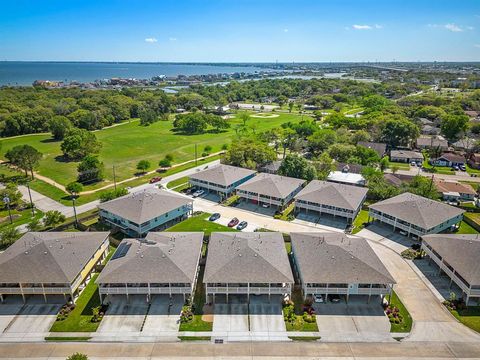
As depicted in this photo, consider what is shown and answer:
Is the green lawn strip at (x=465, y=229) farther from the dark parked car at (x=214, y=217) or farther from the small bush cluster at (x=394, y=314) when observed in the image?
the dark parked car at (x=214, y=217)

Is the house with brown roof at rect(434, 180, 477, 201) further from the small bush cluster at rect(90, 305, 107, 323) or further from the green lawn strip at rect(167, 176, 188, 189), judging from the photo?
the small bush cluster at rect(90, 305, 107, 323)

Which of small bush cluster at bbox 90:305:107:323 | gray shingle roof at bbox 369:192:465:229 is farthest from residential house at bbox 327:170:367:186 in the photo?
small bush cluster at bbox 90:305:107:323

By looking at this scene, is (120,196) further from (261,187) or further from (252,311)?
(252,311)

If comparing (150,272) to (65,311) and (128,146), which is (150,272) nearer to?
(65,311)

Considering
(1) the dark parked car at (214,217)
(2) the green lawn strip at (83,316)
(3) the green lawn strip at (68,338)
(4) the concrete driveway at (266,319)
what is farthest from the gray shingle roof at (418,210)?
(3) the green lawn strip at (68,338)

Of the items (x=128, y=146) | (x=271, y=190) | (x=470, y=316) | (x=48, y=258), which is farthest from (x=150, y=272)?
(x=128, y=146)
